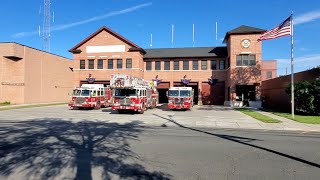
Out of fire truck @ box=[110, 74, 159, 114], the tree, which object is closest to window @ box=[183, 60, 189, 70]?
fire truck @ box=[110, 74, 159, 114]

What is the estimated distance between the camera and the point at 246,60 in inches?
1594

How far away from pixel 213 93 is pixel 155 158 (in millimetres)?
37902

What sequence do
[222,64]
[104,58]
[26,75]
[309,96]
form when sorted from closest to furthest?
[309,96] < [26,75] < [222,64] < [104,58]

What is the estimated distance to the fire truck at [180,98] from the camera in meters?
31.3

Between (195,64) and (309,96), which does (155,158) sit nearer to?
(309,96)

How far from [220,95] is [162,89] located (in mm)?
9179

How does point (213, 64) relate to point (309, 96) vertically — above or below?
above

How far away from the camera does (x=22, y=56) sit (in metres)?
42.6

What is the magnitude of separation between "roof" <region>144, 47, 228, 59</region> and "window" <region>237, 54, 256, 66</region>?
438cm

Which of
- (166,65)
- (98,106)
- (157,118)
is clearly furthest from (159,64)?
(157,118)

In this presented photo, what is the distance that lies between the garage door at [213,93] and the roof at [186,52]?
440 cm

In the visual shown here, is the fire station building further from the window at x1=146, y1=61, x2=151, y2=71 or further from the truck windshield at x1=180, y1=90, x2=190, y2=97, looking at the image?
the truck windshield at x1=180, y1=90, x2=190, y2=97

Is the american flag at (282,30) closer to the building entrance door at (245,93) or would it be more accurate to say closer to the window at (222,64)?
the building entrance door at (245,93)

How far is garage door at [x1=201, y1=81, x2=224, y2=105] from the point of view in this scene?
45.5 m
